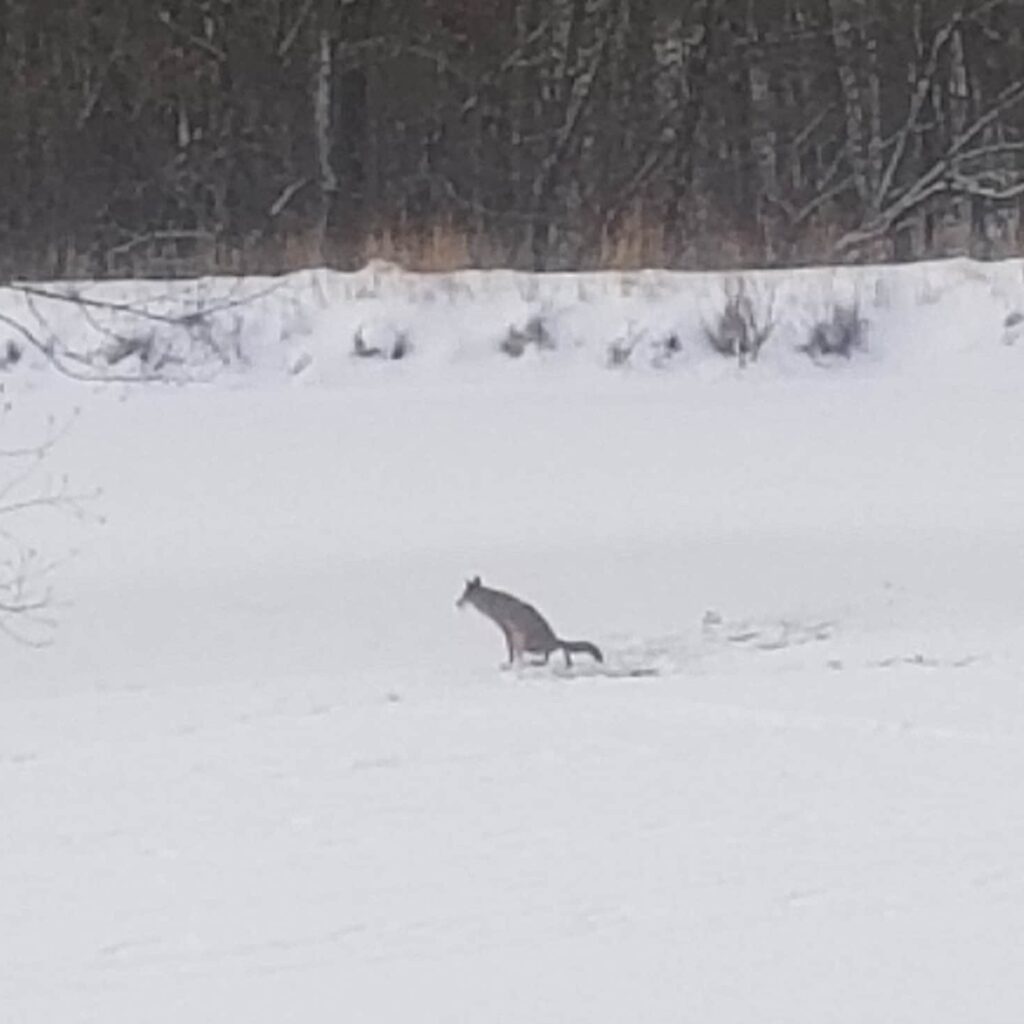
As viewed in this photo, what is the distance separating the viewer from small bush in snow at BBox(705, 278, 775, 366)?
15914 mm

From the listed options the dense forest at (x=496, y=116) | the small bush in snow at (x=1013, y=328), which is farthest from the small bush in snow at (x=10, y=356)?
the dense forest at (x=496, y=116)

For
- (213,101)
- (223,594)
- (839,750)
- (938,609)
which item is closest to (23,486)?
(223,594)

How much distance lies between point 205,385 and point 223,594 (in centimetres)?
358

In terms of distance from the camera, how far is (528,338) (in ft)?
53.2

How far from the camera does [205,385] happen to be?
15.4 metres

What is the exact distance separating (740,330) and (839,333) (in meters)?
0.57

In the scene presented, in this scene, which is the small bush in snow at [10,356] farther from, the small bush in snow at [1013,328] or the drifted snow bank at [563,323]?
the small bush in snow at [1013,328]

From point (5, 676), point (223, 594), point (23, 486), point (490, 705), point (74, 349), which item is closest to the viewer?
point (490, 705)

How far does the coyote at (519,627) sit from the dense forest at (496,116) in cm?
1082

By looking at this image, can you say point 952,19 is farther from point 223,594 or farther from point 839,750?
point 839,750

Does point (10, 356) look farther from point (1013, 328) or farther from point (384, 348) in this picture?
point (1013, 328)

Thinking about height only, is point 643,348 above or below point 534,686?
above

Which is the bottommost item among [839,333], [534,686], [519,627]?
[534,686]

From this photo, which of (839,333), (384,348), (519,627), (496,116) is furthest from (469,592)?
(496,116)
